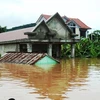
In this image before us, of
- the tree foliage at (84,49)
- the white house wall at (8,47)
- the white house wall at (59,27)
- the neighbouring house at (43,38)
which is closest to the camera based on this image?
the neighbouring house at (43,38)

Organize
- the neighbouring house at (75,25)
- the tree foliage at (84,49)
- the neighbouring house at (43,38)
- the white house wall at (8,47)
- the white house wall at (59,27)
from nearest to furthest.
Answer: the neighbouring house at (43,38)
the white house wall at (8,47)
the white house wall at (59,27)
the tree foliage at (84,49)
the neighbouring house at (75,25)

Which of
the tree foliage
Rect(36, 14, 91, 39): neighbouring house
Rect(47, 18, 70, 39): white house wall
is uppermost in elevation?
Rect(36, 14, 91, 39): neighbouring house

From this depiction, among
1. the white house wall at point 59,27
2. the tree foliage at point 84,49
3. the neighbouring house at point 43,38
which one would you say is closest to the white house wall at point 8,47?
the neighbouring house at point 43,38

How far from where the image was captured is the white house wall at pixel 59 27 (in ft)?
103

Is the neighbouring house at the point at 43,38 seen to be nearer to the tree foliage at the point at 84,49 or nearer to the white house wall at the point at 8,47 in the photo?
the white house wall at the point at 8,47

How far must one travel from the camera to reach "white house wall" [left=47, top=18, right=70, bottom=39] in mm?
31250

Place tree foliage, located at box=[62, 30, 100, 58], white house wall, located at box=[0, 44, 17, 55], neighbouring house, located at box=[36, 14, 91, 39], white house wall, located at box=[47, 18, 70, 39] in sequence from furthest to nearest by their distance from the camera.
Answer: neighbouring house, located at box=[36, 14, 91, 39] → tree foliage, located at box=[62, 30, 100, 58] → white house wall, located at box=[47, 18, 70, 39] → white house wall, located at box=[0, 44, 17, 55]

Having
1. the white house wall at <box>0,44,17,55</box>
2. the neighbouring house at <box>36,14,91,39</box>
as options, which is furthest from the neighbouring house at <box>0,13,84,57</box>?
the neighbouring house at <box>36,14,91,39</box>

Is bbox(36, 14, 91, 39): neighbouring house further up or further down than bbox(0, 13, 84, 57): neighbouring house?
further up

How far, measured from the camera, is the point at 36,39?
2828 centimetres

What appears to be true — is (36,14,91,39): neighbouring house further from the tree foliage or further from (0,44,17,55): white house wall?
(0,44,17,55): white house wall

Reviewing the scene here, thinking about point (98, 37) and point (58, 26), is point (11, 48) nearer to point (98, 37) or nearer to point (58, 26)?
point (58, 26)

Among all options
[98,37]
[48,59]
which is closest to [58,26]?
[48,59]

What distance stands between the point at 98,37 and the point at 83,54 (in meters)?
9.71
